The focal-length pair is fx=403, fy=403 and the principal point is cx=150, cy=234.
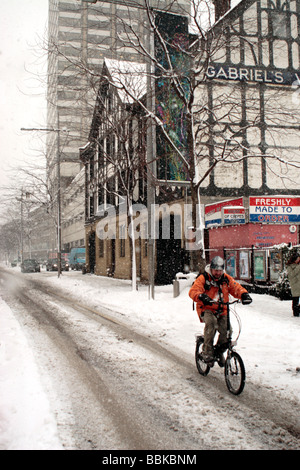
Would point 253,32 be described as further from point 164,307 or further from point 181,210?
point 164,307

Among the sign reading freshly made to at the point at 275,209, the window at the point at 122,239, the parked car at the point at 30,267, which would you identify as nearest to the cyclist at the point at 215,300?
Answer: the sign reading freshly made to at the point at 275,209

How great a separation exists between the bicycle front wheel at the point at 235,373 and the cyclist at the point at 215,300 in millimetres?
220

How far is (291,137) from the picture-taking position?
2122cm

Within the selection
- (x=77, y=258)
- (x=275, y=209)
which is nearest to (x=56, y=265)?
(x=77, y=258)

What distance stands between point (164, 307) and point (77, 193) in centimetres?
4779

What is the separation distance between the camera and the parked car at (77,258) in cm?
4653

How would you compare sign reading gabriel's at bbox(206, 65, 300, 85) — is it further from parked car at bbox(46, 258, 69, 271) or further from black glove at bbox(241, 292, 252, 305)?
parked car at bbox(46, 258, 69, 271)

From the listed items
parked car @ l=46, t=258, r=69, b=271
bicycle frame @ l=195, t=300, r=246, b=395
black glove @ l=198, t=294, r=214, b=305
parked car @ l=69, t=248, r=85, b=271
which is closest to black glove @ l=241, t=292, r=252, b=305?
bicycle frame @ l=195, t=300, r=246, b=395

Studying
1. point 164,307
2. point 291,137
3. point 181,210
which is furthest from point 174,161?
point 164,307

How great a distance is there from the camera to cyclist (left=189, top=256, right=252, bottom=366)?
536 cm

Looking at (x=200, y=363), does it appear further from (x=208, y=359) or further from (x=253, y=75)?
(x=253, y=75)

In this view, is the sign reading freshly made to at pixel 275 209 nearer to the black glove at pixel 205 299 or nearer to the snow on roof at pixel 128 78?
the snow on roof at pixel 128 78

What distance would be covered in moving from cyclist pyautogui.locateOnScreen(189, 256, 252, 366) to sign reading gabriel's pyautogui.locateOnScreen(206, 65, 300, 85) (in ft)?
57.4

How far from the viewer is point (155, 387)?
17.4ft
